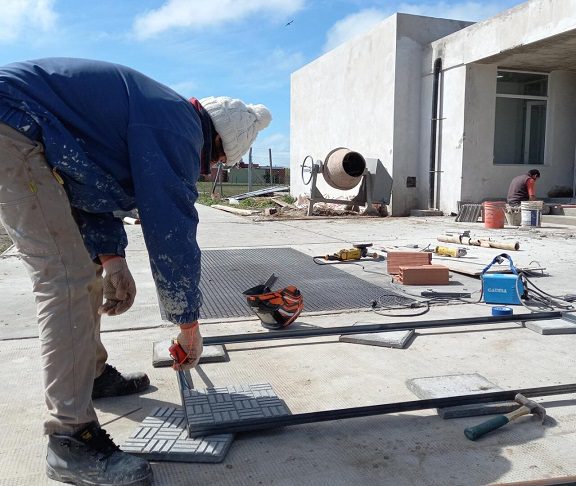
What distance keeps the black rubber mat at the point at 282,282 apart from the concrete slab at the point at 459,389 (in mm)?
1488

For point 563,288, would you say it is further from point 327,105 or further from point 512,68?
point 327,105

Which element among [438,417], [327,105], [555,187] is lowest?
[438,417]

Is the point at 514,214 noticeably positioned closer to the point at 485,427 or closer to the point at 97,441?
the point at 485,427

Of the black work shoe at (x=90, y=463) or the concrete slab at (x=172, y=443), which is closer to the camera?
the black work shoe at (x=90, y=463)

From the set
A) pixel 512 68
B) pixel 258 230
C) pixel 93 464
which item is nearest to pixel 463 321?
pixel 93 464

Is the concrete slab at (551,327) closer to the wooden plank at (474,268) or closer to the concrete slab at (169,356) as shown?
the wooden plank at (474,268)

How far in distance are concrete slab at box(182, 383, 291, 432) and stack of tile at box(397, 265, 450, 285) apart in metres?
2.62

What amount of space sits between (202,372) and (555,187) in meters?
12.6

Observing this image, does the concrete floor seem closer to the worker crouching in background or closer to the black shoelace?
the black shoelace

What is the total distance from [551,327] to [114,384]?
2.54m

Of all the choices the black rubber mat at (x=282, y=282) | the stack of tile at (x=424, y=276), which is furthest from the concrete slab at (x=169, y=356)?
the stack of tile at (x=424, y=276)

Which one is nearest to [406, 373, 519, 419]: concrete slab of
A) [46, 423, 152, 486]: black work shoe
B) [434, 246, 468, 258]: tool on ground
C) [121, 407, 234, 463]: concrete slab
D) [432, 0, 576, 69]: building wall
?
[121, 407, 234, 463]: concrete slab

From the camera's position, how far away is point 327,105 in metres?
16.8

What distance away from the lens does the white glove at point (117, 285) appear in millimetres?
2168
